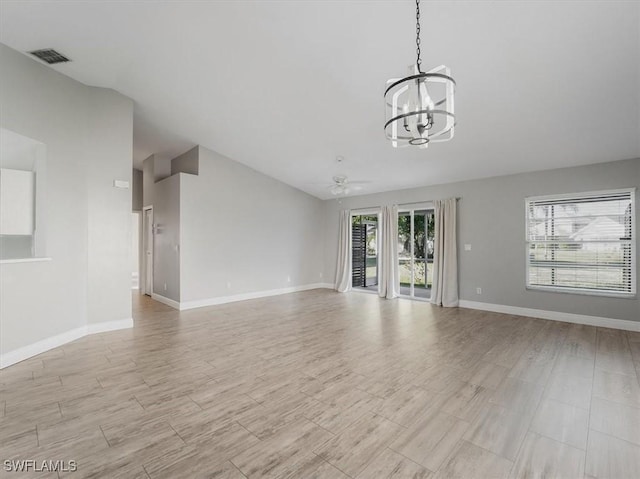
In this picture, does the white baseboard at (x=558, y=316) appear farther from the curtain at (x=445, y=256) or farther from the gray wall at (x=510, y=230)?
the curtain at (x=445, y=256)

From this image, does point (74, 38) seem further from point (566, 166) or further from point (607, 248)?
point (607, 248)

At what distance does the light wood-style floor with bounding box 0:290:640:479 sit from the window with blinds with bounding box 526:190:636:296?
904 mm

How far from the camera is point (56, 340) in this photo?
377cm

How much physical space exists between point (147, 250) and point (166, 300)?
175 cm

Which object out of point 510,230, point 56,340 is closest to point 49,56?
point 56,340

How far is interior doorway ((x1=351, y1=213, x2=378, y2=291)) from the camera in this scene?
333 inches

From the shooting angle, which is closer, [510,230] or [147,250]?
[510,230]

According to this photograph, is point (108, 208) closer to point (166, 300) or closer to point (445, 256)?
point (166, 300)

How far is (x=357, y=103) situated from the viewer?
4.06m

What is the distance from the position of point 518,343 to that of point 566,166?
3.27 meters

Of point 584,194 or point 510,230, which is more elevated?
point 584,194

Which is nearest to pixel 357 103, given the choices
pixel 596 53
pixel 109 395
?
pixel 596 53

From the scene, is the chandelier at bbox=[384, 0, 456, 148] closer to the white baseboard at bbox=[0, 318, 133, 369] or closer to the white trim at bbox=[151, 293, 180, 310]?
the white baseboard at bbox=[0, 318, 133, 369]

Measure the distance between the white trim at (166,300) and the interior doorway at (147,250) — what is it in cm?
37
